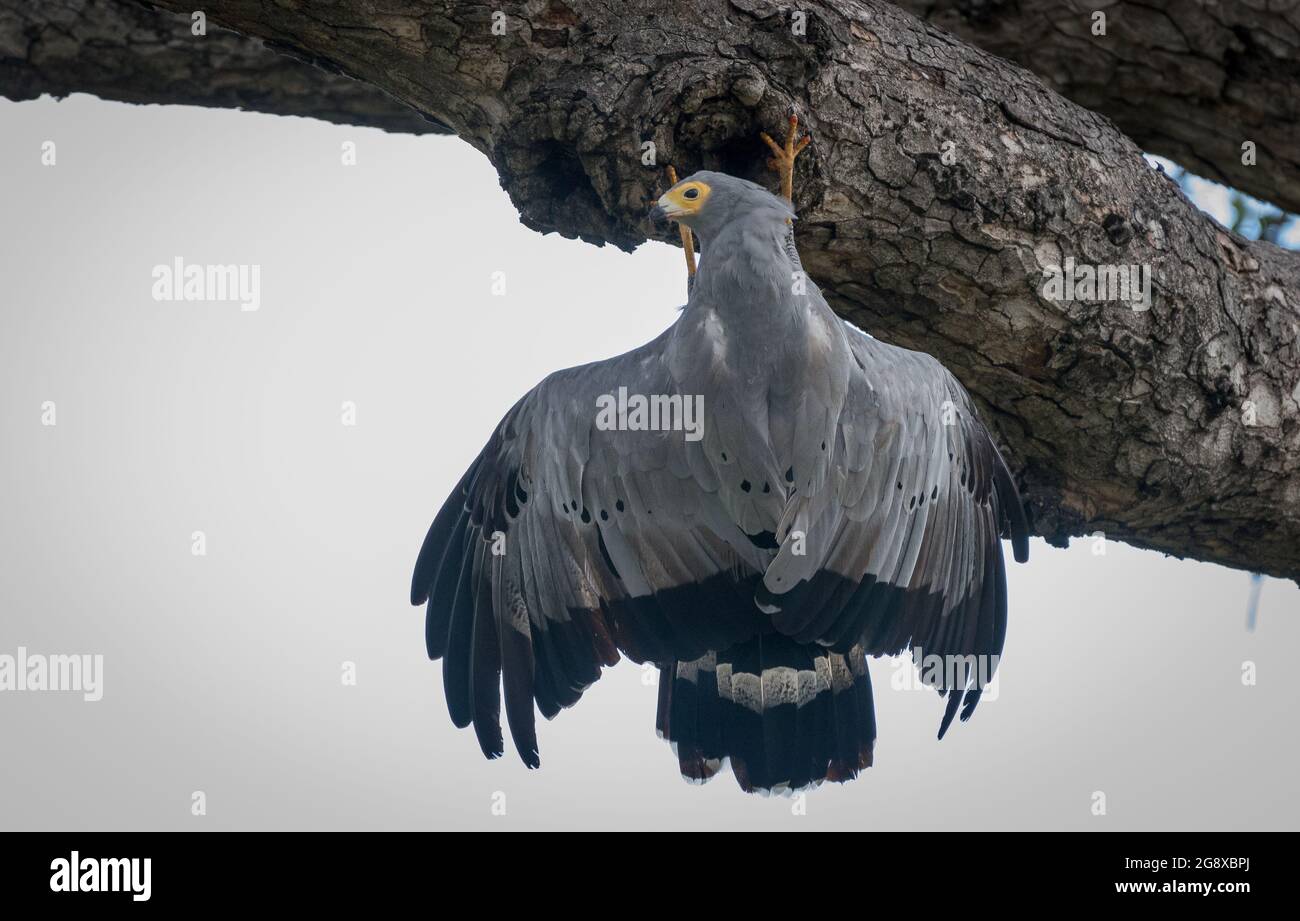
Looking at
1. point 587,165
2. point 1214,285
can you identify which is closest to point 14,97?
point 587,165

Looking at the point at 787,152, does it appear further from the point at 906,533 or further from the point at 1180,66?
the point at 1180,66

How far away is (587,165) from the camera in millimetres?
4090

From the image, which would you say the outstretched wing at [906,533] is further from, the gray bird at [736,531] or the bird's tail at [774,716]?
the bird's tail at [774,716]

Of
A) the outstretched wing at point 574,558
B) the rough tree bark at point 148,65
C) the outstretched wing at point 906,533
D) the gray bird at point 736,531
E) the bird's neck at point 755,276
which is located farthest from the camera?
the rough tree bark at point 148,65

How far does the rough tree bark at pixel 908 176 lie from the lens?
13.3ft

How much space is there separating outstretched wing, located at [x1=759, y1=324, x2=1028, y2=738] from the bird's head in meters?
0.49

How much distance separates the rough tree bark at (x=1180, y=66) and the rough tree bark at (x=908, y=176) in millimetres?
1045

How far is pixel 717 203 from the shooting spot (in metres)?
3.68

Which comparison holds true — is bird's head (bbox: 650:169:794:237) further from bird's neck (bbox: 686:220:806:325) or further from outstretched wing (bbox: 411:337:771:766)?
outstretched wing (bbox: 411:337:771:766)

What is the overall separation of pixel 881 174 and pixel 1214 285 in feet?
4.46

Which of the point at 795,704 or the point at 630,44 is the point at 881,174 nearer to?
the point at 630,44

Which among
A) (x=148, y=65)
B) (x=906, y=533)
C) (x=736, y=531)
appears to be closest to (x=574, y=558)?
(x=736, y=531)

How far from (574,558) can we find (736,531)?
627 mm

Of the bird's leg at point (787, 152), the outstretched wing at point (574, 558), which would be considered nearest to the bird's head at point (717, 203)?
the bird's leg at point (787, 152)
